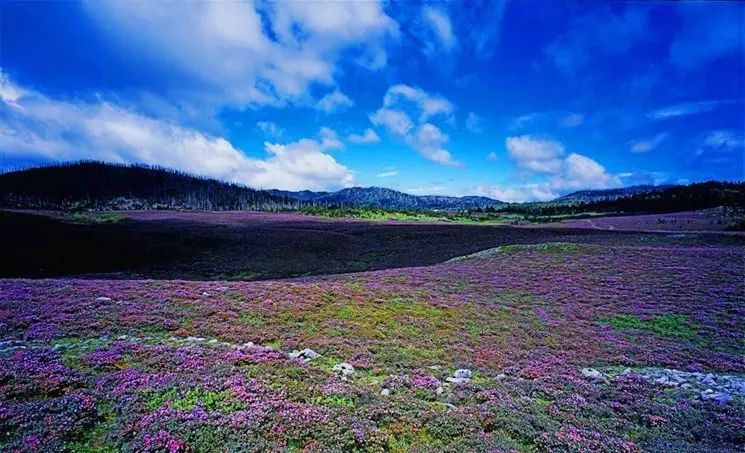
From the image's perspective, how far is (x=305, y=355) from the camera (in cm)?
1408

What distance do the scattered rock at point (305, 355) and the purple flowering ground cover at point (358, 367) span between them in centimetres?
33

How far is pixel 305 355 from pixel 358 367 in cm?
216

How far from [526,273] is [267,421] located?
→ 28946 mm

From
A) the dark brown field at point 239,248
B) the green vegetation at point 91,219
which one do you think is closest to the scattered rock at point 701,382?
the dark brown field at point 239,248

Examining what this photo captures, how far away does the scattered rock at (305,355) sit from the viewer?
1379 cm

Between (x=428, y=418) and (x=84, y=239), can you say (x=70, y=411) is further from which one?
(x=84, y=239)

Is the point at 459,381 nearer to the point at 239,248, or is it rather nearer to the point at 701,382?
the point at 701,382

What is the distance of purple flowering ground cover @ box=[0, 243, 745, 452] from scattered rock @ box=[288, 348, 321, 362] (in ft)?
1.08

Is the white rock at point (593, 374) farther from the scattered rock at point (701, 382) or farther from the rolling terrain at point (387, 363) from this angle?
the scattered rock at point (701, 382)

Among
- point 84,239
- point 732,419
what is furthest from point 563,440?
point 84,239

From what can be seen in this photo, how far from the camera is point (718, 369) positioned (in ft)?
51.1

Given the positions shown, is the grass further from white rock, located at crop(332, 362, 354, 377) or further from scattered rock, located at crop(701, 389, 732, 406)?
white rock, located at crop(332, 362, 354, 377)

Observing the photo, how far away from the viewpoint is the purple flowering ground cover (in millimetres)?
8820

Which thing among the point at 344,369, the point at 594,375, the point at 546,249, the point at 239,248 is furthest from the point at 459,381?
the point at 239,248
